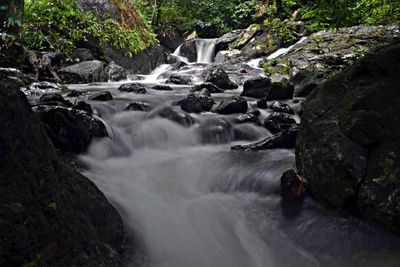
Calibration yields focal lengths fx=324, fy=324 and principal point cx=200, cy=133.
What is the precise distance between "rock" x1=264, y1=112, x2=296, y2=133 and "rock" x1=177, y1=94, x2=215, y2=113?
1458 millimetres

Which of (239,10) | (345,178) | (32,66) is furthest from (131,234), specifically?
(239,10)

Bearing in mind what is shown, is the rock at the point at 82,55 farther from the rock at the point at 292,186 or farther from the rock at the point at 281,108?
the rock at the point at 292,186

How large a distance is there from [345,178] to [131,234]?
6.61 feet

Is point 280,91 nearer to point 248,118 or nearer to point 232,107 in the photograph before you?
point 232,107

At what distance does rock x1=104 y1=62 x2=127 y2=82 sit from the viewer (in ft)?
39.1

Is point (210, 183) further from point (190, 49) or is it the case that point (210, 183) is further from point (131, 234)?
point (190, 49)

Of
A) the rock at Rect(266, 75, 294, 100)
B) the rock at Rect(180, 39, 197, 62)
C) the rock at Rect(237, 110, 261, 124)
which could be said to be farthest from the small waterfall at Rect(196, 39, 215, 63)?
the rock at Rect(237, 110, 261, 124)

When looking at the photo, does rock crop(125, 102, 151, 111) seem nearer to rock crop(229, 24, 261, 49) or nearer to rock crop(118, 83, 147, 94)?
rock crop(118, 83, 147, 94)

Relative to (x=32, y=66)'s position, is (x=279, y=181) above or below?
below

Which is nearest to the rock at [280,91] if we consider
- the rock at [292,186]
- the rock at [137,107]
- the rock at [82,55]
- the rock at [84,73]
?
the rock at [137,107]

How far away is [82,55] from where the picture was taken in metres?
12.2

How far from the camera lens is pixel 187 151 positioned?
5.54 metres

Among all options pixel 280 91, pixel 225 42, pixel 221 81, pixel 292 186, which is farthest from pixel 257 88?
pixel 225 42

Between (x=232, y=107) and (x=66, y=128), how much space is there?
145 inches
